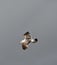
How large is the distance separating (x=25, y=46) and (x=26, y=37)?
2022 millimetres

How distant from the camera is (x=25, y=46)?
934 inches

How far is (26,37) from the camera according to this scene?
21984mm

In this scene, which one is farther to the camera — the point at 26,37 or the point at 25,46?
the point at 25,46
